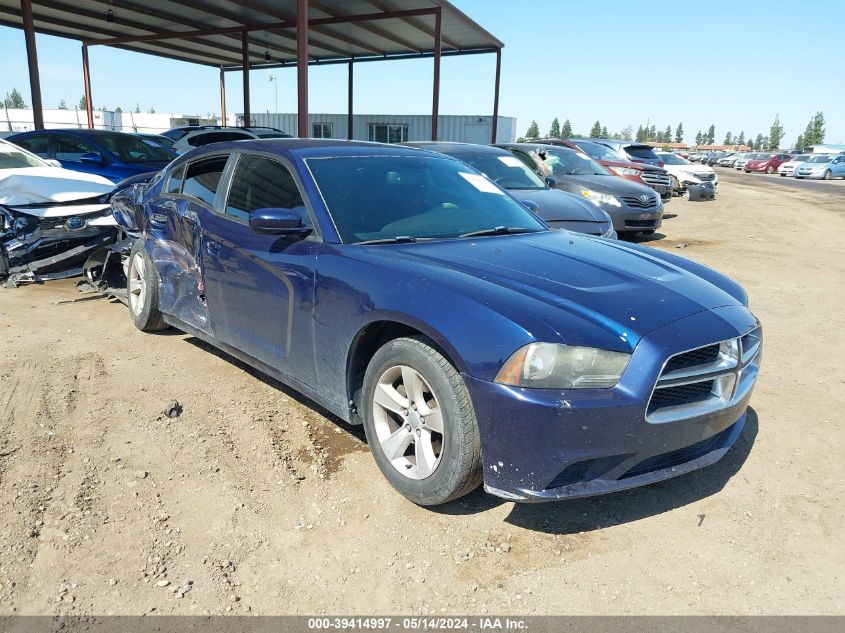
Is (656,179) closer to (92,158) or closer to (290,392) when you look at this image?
(92,158)

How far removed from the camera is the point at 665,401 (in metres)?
2.58

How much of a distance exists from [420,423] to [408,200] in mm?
1419

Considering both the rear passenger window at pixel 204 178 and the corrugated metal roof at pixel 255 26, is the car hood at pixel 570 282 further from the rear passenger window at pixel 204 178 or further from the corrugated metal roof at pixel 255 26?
the corrugated metal roof at pixel 255 26

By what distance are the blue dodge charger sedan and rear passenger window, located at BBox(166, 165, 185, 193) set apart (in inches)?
16.4

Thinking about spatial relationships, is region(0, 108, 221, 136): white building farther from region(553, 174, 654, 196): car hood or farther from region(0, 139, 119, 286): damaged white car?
region(0, 139, 119, 286): damaged white car

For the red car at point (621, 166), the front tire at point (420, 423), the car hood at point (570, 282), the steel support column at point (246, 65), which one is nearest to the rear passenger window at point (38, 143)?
the car hood at point (570, 282)

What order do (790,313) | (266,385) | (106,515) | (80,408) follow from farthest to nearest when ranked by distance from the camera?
(790,313) → (266,385) → (80,408) → (106,515)

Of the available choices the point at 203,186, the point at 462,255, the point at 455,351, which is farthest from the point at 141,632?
the point at 203,186

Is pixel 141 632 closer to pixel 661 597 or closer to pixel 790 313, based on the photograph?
pixel 661 597

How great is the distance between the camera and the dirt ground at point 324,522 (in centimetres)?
239

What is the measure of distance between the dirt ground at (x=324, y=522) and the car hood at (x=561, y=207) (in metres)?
3.69

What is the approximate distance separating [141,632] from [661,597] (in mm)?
1867

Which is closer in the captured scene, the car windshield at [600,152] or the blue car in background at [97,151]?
the blue car in background at [97,151]

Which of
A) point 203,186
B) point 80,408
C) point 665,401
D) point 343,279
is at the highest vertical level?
point 203,186
